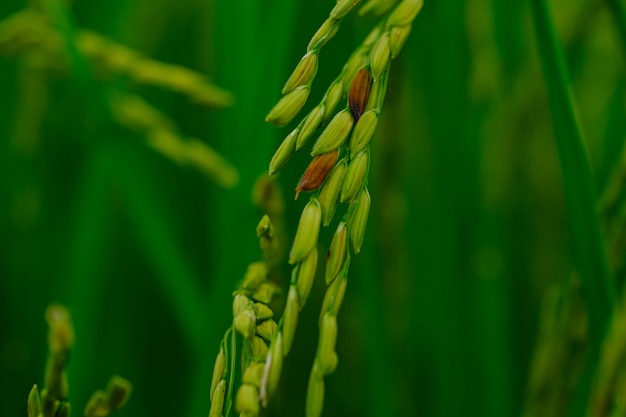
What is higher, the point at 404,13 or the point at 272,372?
the point at 404,13

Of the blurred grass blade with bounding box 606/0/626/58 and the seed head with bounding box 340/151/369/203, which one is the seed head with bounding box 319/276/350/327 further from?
the blurred grass blade with bounding box 606/0/626/58

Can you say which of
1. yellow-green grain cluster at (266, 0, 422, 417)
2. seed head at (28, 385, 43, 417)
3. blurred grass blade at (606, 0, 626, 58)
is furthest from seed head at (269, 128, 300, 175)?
blurred grass blade at (606, 0, 626, 58)

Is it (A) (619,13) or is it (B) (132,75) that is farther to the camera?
(B) (132,75)

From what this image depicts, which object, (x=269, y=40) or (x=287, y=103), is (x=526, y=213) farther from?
(x=287, y=103)

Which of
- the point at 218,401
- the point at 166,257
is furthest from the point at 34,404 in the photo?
the point at 166,257

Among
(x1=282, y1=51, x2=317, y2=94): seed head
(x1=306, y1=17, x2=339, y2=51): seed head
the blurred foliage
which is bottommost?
the blurred foliage

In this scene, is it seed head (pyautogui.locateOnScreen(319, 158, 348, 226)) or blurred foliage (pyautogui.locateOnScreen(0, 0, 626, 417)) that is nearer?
seed head (pyautogui.locateOnScreen(319, 158, 348, 226))

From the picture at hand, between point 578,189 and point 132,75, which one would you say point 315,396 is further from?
point 132,75

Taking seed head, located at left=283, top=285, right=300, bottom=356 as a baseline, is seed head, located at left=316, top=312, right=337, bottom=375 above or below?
below

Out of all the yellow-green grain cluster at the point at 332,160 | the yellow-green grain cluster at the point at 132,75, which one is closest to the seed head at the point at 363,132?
the yellow-green grain cluster at the point at 332,160
